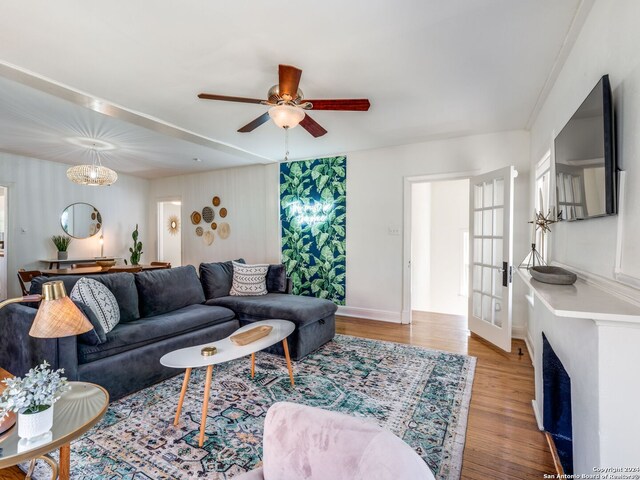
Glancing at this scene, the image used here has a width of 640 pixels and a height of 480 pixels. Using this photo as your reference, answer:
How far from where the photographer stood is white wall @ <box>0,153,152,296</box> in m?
5.14

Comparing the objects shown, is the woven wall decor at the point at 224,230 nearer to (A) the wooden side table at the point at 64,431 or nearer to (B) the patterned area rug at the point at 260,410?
(B) the patterned area rug at the point at 260,410

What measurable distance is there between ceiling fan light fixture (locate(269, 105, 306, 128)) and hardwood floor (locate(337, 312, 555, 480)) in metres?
2.41

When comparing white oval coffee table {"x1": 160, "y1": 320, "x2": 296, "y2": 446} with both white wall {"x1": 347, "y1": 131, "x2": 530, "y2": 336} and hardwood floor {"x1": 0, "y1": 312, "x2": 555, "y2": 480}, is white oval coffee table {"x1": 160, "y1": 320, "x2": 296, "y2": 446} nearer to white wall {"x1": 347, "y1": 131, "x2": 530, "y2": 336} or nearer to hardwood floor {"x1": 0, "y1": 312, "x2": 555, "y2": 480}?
hardwood floor {"x1": 0, "y1": 312, "x2": 555, "y2": 480}

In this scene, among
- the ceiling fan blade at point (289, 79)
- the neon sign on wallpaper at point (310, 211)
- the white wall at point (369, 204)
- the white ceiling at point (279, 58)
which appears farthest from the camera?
the neon sign on wallpaper at point (310, 211)

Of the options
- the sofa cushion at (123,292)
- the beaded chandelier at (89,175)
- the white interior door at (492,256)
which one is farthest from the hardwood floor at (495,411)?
the beaded chandelier at (89,175)

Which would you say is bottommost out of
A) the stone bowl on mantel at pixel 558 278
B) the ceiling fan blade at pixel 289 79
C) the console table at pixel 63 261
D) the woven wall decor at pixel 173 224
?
the console table at pixel 63 261

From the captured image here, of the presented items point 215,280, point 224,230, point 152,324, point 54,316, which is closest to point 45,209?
point 224,230

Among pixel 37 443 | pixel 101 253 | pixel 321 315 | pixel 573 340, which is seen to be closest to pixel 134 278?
pixel 321 315

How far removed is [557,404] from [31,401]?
251cm

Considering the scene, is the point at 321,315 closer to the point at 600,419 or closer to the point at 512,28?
the point at 600,419

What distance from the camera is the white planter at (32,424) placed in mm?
1208

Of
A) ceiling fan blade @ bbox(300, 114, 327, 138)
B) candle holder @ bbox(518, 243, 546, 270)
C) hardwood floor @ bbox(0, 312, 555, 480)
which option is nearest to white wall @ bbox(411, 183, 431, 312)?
hardwood floor @ bbox(0, 312, 555, 480)

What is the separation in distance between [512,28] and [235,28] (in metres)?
1.74

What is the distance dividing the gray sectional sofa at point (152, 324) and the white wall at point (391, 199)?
1210mm
